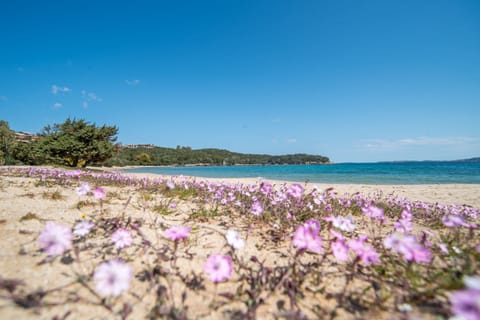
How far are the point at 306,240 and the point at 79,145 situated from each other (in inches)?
971

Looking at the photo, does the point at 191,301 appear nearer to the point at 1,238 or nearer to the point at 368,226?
the point at 1,238

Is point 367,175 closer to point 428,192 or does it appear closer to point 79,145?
point 428,192

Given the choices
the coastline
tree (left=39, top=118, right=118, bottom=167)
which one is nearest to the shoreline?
the coastline

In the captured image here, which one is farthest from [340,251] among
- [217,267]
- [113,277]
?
[113,277]

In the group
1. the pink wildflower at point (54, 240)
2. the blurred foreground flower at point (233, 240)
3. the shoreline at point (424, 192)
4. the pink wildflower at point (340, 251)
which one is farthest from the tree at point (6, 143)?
the pink wildflower at point (340, 251)

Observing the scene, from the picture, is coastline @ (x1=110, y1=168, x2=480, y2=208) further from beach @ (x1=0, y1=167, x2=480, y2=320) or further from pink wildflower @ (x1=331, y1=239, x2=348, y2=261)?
pink wildflower @ (x1=331, y1=239, x2=348, y2=261)

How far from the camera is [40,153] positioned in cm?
2144

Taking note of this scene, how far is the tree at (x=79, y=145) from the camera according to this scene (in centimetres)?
2026

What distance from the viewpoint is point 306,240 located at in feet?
5.26

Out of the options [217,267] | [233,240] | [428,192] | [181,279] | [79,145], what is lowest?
[428,192]

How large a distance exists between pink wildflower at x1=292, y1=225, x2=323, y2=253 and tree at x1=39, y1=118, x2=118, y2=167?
24195 millimetres

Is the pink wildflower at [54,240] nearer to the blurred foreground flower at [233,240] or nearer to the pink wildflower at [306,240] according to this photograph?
the blurred foreground flower at [233,240]

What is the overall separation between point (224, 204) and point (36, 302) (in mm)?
2960

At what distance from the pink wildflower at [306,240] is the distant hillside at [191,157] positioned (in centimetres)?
7107
